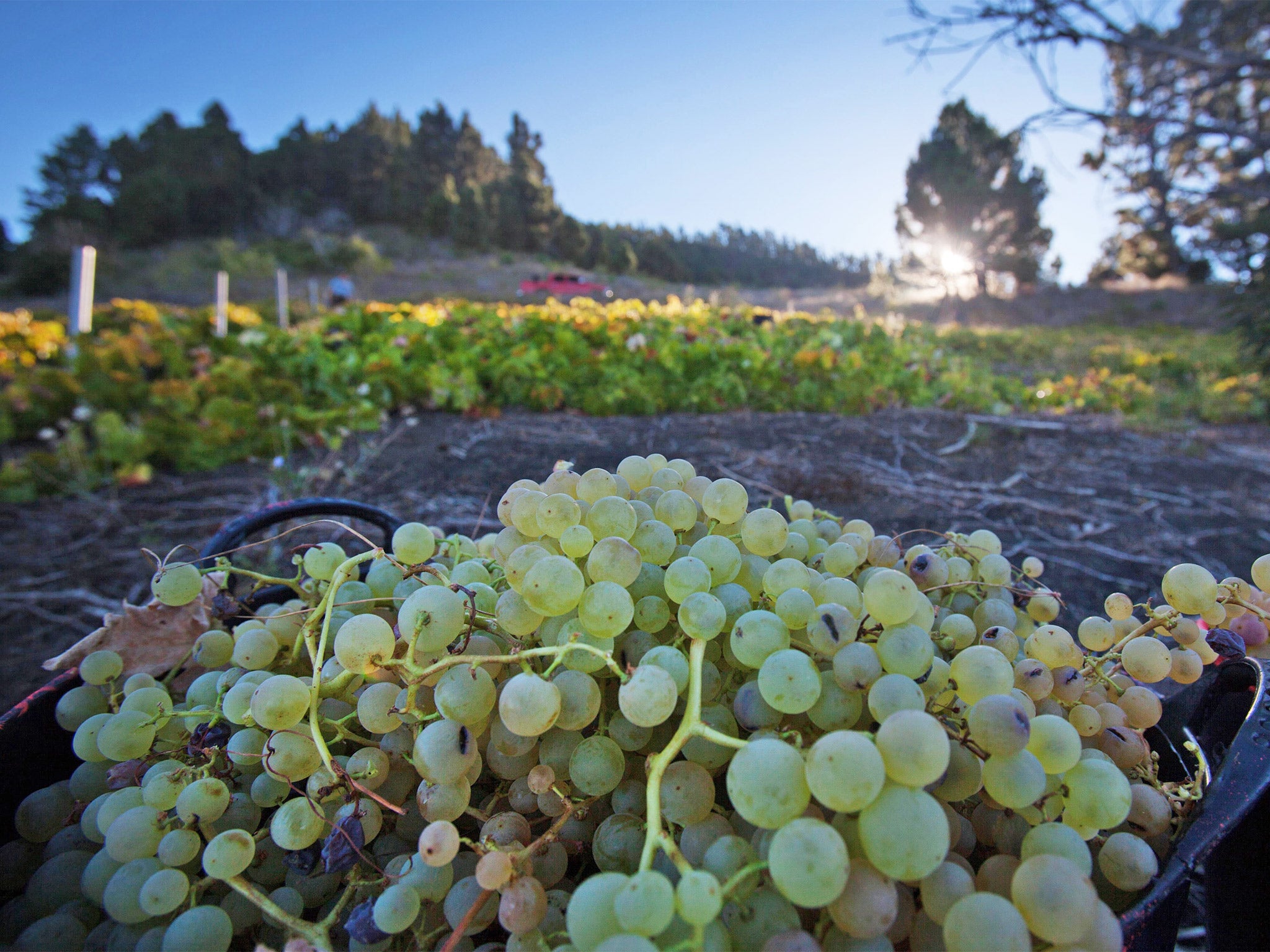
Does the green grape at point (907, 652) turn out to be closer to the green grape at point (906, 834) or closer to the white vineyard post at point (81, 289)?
the green grape at point (906, 834)

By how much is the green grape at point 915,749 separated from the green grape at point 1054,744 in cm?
14

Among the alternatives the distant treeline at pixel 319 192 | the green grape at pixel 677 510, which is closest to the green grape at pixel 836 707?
the green grape at pixel 677 510

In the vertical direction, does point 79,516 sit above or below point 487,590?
below

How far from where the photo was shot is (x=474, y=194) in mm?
27406

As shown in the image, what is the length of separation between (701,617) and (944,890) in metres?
0.23

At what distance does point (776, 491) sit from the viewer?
245 cm

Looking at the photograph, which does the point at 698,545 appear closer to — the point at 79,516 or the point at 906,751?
the point at 906,751

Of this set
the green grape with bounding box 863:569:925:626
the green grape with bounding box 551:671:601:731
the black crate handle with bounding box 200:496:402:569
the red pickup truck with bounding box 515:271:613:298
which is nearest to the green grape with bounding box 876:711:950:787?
the green grape with bounding box 863:569:925:626

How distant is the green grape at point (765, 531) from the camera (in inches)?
23.0

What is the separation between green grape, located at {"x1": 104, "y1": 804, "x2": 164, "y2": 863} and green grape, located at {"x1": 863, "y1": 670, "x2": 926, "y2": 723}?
586 millimetres

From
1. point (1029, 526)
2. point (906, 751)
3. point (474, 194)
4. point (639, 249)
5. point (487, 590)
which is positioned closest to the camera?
point (906, 751)

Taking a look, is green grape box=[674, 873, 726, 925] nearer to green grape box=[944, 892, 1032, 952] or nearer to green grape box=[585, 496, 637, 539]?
green grape box=[944, 892, 1032, 952]

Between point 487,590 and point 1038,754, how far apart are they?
487mm

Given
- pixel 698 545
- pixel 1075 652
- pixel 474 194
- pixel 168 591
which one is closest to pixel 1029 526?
pixel 1075 652
